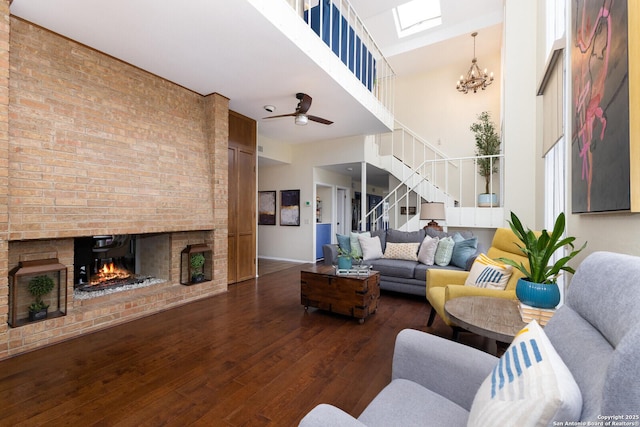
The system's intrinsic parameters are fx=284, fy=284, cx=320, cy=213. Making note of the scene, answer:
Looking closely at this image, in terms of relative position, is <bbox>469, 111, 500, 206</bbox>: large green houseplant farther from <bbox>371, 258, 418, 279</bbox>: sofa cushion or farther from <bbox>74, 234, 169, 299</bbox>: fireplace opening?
<bbox>74, 234, 169, 299</bbox>: fireplace opening

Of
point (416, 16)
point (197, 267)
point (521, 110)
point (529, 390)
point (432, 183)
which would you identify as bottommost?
point (197, 267)

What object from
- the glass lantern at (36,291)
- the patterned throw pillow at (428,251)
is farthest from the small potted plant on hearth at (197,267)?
the patterned throw pillow at (428,251)

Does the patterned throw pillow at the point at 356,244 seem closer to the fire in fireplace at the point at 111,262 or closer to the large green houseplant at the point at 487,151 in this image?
the large green houseplant at the point at 487,151

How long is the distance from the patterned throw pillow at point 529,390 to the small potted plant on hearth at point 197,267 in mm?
3774

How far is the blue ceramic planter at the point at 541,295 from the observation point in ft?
4.99

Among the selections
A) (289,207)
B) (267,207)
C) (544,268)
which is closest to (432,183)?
(289,207)

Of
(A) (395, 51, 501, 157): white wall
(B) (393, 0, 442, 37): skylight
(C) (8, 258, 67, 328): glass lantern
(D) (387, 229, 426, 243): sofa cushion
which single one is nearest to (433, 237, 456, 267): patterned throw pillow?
(D) (387, 229, 426, 243): sofa cushion

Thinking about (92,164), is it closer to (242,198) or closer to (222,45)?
(222,45)

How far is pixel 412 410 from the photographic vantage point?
1055mm

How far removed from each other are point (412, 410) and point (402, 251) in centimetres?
335

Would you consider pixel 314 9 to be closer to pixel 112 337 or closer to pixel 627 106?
pixel 627 106

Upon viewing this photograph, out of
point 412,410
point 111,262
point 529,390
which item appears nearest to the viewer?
point 529,390

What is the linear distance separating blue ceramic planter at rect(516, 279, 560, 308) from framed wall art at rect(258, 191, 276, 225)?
614 cm

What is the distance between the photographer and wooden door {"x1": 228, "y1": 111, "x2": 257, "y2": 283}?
15.4ft
